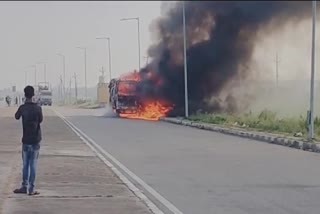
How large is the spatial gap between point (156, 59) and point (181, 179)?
1267 inches

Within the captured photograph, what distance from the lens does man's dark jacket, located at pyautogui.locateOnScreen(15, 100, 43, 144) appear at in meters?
11.6

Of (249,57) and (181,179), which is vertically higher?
(249,57)

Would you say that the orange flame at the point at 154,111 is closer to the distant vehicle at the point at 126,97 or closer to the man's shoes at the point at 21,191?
the distant vehicle at the point at 126,97

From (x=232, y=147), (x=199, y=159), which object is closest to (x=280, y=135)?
(x=232, y=147)

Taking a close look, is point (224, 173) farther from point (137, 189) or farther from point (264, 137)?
point (264, 137)

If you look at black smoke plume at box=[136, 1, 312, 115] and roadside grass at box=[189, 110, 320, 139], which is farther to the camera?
black smoke plume at box=[136, 1, 312, 115]

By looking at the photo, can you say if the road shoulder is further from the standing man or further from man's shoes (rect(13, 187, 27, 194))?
the standing man

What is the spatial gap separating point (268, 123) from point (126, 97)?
63.4 ft

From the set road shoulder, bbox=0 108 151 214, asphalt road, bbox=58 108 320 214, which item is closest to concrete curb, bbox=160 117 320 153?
asphalt road, bbox=58 108 320 214

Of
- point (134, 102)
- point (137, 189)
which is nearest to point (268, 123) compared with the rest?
point (134, 102)

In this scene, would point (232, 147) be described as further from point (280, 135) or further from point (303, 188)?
point (303, 188)

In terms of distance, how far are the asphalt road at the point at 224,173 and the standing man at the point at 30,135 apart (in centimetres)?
220

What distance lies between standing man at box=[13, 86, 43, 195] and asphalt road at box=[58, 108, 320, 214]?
7.22 feet

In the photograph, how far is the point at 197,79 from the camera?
44.7 m
